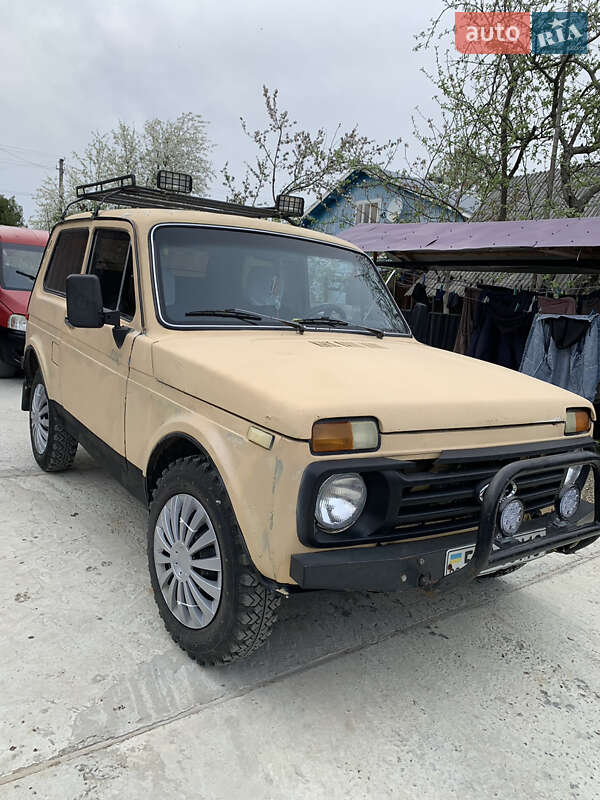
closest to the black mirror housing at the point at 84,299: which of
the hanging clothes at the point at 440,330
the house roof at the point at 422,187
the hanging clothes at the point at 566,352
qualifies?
the hanging clothes at the point at 566,352

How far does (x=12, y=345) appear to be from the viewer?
27.1 ft

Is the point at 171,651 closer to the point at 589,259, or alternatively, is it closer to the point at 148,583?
the point at 148,583

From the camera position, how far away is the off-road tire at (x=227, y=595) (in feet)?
7.24

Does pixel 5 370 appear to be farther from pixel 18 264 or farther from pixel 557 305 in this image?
pixel 557 305

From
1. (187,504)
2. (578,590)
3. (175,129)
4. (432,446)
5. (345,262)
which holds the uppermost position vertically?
(175,129)

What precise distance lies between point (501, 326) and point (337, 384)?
5359 millimetres

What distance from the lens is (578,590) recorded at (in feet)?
11.7

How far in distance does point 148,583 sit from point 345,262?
2.31 meters

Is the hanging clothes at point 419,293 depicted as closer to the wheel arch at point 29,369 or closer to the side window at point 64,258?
the side window at point 64,258

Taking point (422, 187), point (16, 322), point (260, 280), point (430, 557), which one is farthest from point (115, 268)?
point (422, 187)

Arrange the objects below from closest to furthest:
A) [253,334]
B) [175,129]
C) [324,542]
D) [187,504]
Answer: [324,542] < [187,504] < [253,334] < [175,129]

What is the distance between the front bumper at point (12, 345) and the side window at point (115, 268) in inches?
200

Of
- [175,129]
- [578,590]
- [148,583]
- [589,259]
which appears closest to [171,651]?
[148,583]

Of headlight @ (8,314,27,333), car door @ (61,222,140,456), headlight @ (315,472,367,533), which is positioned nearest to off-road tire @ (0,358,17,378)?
headlight @ (8,314,27,333)
